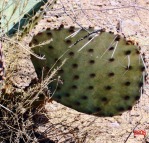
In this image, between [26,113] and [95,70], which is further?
[26,113]

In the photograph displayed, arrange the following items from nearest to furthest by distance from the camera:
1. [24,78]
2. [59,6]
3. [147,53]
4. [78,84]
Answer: [78,84] → [24,78] → [147,53] → [59,6]

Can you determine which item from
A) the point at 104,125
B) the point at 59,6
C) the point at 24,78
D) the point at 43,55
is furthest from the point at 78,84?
the point at 59,6

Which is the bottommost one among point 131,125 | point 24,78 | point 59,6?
point 131,125

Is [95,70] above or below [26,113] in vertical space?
above

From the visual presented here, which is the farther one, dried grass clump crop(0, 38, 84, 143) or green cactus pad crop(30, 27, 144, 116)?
dried grass clump crop(0, 38, 84, 143)

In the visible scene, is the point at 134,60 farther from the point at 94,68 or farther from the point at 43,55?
the point at 43,55

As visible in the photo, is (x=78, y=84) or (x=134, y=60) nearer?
(x=134, y=60)

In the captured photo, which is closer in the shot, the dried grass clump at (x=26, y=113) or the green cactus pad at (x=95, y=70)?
the green cactus pad at (x=95, y=70)

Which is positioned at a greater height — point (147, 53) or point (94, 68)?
point (94, 68)
